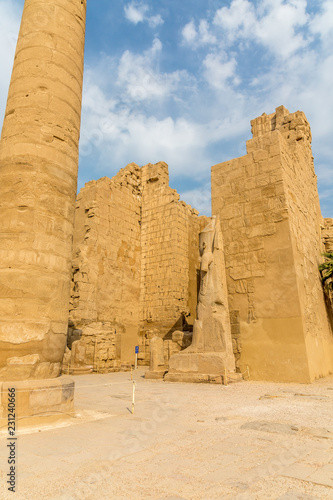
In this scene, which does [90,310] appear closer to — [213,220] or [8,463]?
[213,220]

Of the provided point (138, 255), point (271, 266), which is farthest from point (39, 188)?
point (138, 255)

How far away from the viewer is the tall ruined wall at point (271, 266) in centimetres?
802

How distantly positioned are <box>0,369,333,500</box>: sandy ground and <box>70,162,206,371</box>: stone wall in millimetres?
Result: 8449

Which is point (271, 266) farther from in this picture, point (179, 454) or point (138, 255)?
point (138, 255)

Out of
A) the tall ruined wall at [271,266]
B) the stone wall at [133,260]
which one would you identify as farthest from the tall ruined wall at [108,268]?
the tall ruined wall at [271,266]

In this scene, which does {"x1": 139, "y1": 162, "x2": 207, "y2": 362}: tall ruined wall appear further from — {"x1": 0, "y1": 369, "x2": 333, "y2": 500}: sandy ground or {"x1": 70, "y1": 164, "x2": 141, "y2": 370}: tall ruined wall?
{"x1": 0, "y1": 369, "x2": 333, "y2": 500}: sandy ground

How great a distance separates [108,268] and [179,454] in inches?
471

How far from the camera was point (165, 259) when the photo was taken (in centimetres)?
1545

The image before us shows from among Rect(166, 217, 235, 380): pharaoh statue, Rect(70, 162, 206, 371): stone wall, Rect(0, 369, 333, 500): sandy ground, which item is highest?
Rect(70, 162, 206, 371): stone wall

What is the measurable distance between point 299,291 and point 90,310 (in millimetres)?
7724

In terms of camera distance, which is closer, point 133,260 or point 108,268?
point 108,268

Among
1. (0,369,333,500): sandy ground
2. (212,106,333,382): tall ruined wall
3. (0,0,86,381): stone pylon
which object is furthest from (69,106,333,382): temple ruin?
(0,0,86,381): stone pylon

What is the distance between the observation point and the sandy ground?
202cm

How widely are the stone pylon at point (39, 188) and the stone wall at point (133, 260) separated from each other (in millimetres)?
7978
